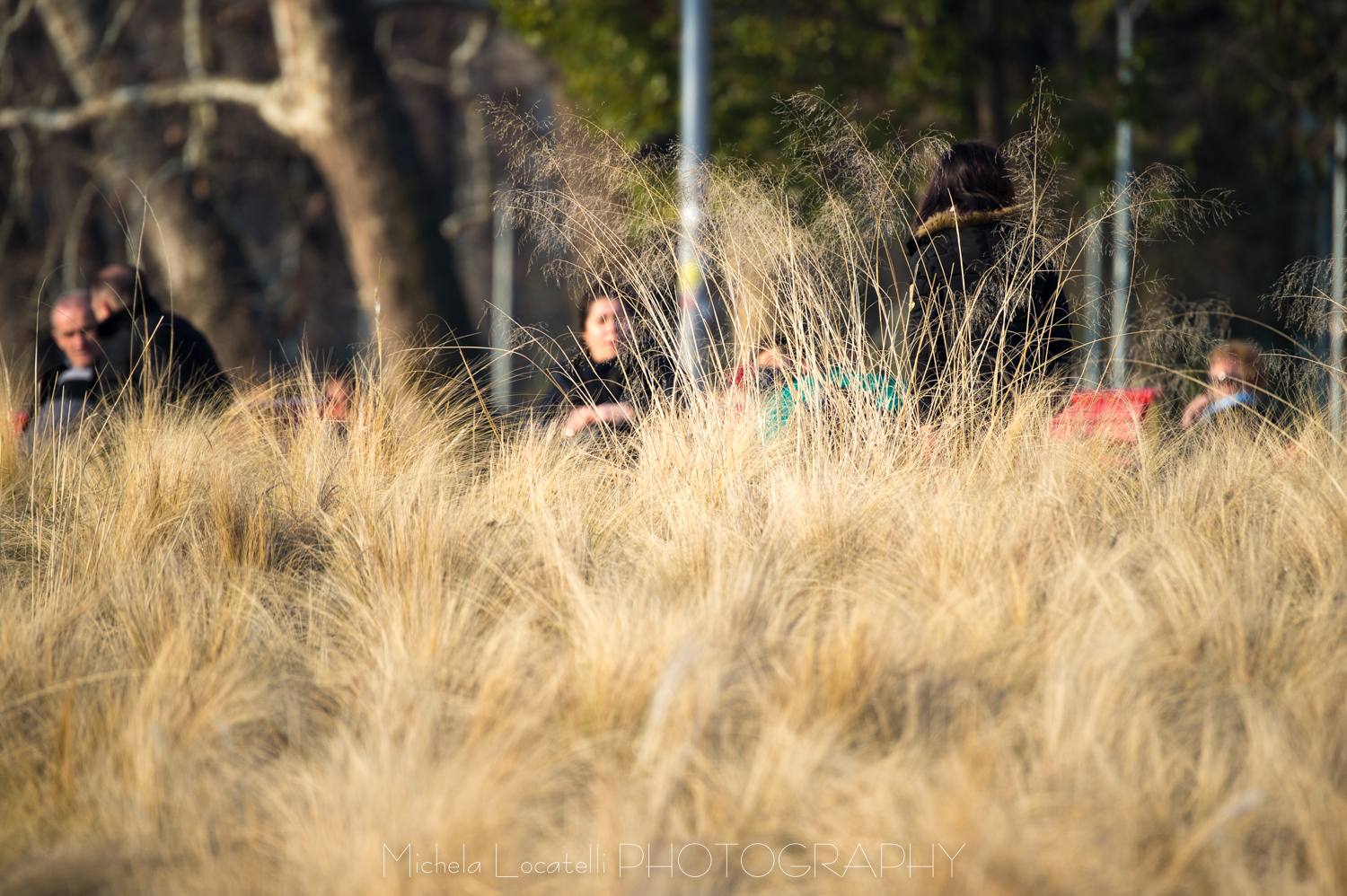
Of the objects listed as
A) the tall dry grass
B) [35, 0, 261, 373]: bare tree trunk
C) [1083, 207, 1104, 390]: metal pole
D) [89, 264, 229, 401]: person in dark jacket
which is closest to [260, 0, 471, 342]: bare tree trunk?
[35, 0, 261, 373]: bare tree trunk

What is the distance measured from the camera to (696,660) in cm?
186

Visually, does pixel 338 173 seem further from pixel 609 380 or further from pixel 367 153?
pixel 609 380

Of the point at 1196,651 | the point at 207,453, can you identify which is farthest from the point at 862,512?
the point at 207,453

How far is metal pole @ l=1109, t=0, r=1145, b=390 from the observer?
3438mm

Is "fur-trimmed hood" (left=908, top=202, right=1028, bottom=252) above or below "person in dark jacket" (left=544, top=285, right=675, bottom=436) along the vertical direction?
above

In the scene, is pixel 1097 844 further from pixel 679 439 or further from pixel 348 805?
pixel 679 439

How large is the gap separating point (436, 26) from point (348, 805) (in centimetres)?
1839

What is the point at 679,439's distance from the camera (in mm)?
3146

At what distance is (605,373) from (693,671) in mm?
2463

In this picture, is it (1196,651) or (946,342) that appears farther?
(946,342)

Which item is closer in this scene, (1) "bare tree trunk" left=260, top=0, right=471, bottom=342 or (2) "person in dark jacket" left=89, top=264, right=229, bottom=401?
(2) "person in dark jacket" left=89, top=264, right=229, bottom=401

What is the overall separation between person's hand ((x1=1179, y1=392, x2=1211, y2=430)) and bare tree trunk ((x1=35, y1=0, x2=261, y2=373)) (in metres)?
6.74

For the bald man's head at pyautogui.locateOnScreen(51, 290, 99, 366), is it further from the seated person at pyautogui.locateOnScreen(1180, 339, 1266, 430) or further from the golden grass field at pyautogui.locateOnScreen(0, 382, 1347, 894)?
the seated person at pyautogui.locateOnScreen(1180, 339, 1266, 430)

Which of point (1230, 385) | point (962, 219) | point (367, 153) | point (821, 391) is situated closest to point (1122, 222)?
point (962, 219)
